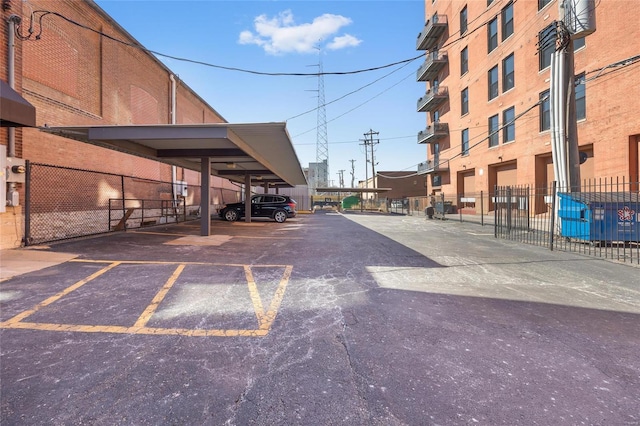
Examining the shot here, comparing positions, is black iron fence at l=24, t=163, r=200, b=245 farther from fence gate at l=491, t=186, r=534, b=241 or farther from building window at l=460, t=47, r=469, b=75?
building window at l=460, t=47, r=469, b=75

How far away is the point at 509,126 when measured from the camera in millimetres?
22109

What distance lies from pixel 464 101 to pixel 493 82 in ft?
15.1

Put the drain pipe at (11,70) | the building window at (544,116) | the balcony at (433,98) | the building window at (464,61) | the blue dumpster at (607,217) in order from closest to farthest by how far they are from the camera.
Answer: the drain pipe at (11,70) < the blue dumpster at (607,217) < the building window at (544,116) < the building window at (464,61) < the balcony at (433,98)

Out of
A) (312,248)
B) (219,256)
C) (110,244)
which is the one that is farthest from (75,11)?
(312,248)

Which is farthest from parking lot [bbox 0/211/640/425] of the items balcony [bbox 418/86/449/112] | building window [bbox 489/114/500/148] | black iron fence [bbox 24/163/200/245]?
balcony [bbox 418/86/449/112]

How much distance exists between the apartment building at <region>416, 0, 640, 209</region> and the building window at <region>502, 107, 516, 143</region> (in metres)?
0.07

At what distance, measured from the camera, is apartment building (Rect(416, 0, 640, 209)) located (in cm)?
1405

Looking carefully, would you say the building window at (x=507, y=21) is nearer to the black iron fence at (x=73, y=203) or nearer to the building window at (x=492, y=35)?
the building window at (x=492, y=35)

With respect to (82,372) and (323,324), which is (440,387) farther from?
(82,372)

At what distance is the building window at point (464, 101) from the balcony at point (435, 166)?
491 cm

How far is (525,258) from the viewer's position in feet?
25.9

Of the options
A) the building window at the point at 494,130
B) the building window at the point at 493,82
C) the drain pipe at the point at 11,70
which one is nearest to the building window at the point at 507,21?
the building window at the point at 493,82

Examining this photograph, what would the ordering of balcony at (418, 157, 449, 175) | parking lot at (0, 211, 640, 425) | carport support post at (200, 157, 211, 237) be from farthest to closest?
1. balcony at (418, 157, 449, 175)
2. carport support post at (200, 157, 211, 237)
3. parking lot at (0, 211, 640, 425)

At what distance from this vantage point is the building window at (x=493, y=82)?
934 inches
